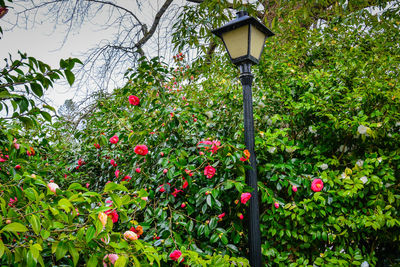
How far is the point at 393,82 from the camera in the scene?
2455 millimetres

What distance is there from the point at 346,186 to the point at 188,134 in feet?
4.25

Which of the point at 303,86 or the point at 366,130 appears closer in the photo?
the point at 366,130

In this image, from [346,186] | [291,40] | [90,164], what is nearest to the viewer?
[346,186]

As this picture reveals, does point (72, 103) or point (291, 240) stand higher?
point (72, 103)

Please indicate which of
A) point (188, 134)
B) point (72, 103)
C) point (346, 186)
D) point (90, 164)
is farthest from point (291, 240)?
point (72, 103)

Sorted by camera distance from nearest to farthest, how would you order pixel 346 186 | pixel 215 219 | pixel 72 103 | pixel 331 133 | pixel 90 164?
1. pixel 215 219
2. pixel 346 186
3. pixel 331 133
4. pixel 90 164
5. pixel 72 103

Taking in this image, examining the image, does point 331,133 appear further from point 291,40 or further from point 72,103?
point 72,103

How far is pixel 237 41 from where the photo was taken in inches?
79.7

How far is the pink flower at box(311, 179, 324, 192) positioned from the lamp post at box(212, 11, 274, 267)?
0.47 m

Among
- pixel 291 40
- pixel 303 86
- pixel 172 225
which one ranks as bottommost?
pixel 172 225

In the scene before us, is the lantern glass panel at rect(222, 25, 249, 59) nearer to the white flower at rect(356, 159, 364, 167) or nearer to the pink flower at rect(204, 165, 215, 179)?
the pink flower at rect(204, 165, 215, 179)

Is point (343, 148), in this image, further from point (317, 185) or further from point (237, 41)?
point (237, 41)

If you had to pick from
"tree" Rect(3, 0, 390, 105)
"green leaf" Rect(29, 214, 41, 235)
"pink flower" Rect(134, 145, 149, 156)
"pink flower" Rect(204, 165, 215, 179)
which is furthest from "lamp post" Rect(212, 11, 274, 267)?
"tree" Rect(3, 0, 390, 105)

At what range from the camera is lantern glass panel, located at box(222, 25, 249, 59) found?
1.99m
